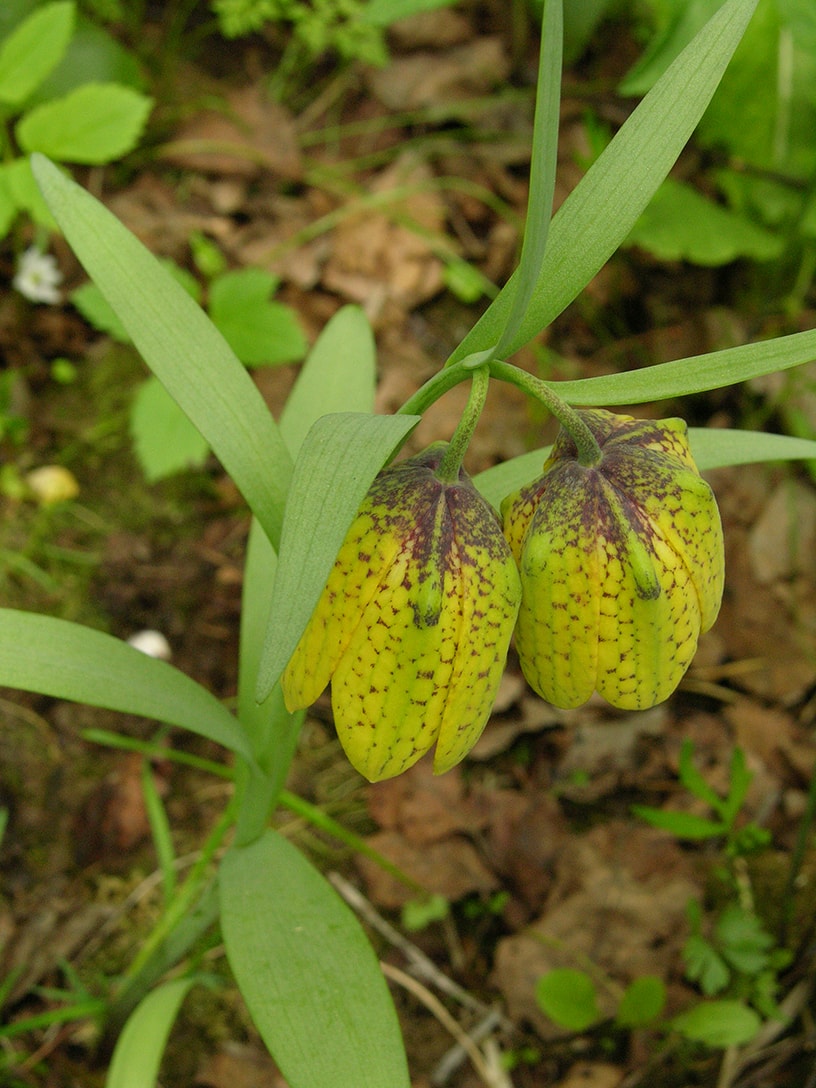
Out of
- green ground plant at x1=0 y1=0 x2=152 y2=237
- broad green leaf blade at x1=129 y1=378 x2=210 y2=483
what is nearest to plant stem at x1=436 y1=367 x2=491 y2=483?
broad green leaf blade at x1=129 y1=378 x2=210 y2=483

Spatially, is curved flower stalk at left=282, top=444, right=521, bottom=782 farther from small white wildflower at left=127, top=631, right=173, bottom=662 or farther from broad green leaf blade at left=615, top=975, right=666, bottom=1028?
small white wildflower at left=127, top=631, right=173, bottom=662

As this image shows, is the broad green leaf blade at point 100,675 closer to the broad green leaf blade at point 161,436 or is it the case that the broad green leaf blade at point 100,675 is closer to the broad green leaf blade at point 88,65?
the broad green leaf blade at point 161,436

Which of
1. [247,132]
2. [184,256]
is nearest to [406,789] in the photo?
[184,256]

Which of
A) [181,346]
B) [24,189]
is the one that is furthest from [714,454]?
[24,189]

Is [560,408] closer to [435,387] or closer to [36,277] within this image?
[435,387]

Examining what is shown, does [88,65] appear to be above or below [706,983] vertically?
above

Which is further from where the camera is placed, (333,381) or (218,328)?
(218,328)
